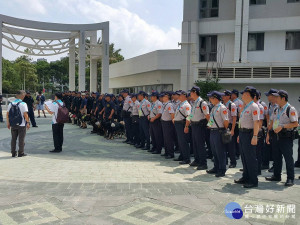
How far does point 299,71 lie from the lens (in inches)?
787

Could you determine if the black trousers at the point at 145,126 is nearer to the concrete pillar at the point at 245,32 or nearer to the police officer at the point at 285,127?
the police officer at the point at 285,127

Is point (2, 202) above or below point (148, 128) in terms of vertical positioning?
below

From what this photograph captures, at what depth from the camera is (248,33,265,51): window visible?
21.2 m

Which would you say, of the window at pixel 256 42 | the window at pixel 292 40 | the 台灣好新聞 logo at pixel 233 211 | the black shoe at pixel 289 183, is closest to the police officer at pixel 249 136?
the black shoe at pixel 289 183

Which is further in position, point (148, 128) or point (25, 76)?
point (25, 76)

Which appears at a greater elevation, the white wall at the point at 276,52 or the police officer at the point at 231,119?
the white wall at the point at 276,52

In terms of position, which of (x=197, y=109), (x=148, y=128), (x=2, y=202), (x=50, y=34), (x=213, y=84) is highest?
(x=50, y=34)

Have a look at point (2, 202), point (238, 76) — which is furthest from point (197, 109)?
point (238, 76)

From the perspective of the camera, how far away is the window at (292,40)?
20.8m

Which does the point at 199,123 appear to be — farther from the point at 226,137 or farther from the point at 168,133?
the point at 168,133

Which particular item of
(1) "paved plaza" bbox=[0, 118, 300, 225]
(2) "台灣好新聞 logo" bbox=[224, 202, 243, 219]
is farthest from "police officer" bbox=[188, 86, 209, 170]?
(2) "台灣好新聞 logo" bbox=[224, 202, 243, 219]

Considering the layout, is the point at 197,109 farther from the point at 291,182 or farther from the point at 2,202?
the point at 2,202

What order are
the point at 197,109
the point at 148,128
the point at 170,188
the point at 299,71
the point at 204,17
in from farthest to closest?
the point at 204,17, the point at 299,71, the point at 148,128, the point at 197,109, the point at 170,188

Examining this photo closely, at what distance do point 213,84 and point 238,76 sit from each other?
11.9 feet
